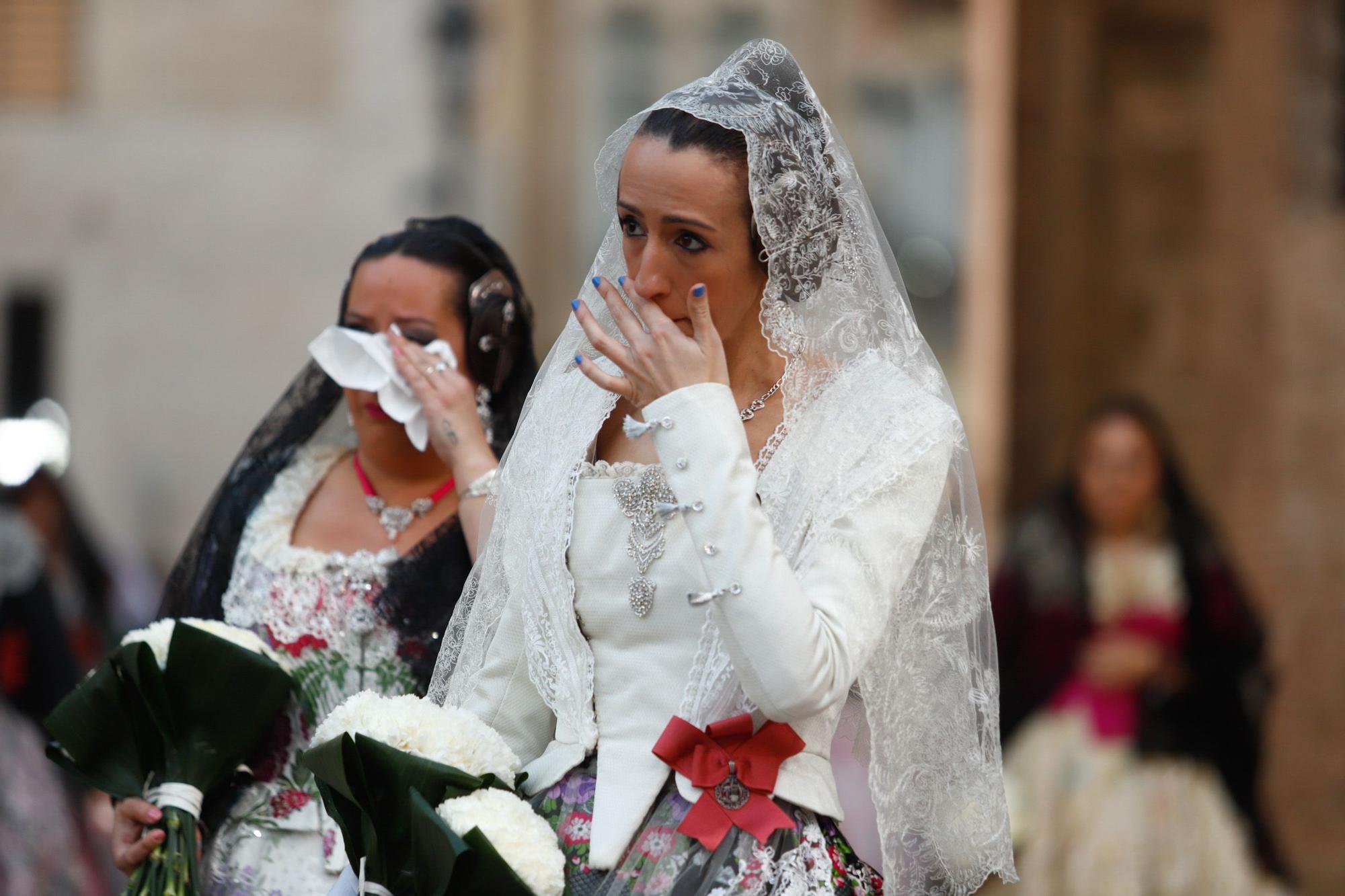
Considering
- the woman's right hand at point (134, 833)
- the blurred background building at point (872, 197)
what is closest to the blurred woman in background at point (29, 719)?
the woman's right hand at point (134, 833)

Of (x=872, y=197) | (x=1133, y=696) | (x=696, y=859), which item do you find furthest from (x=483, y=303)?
(x=872, y=197)

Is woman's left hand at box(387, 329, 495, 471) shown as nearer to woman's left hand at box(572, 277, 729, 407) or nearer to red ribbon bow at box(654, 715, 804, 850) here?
woman's left hand at box(572, 277, 729, 407)

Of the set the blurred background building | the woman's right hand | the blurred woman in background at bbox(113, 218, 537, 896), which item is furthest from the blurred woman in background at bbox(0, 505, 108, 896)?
the blurred background building

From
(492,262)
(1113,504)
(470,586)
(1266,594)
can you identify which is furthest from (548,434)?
(1266,594)

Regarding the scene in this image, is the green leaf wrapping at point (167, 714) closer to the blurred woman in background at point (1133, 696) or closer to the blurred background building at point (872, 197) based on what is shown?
the blurred woman in background at point (1133, 696)

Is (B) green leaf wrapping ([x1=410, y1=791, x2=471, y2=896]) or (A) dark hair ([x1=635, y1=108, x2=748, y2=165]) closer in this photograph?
(B) green leaf wrapping ([x1=410, y1=791, x2=471, y2=896])

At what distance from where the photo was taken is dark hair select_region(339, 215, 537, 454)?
3.76 m

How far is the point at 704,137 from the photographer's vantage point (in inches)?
110

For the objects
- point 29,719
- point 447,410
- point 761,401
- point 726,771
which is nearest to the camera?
point 726,771

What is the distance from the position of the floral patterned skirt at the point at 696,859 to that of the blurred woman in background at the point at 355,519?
826 mm

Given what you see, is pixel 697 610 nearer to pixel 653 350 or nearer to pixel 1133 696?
pixel 653 350

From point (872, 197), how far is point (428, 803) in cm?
1240

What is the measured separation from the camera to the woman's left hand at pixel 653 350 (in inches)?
104

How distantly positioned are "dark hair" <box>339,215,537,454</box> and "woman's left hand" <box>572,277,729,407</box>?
1030 mm
